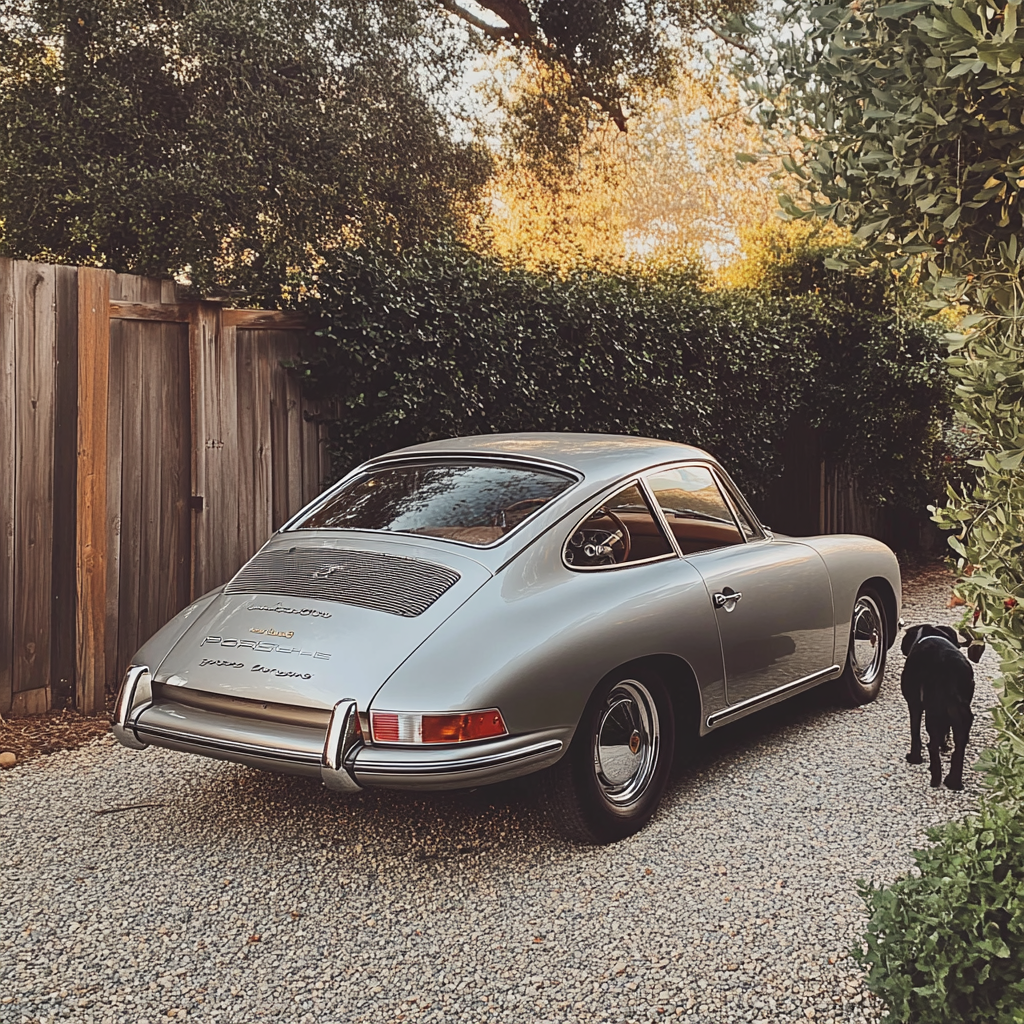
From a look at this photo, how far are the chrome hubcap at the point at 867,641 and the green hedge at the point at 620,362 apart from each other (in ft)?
5.18

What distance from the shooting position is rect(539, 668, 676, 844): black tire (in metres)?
3.82

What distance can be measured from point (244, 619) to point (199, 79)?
718 centimetres

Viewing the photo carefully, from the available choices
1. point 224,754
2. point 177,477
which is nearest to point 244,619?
point 224,754

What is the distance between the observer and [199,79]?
9.34 m

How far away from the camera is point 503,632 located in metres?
3.66

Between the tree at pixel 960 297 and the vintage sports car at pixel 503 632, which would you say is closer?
the tree at pixel 960 297

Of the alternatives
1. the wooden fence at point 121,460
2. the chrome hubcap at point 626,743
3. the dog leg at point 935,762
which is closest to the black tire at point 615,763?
the chrome hubcap at point 626,743

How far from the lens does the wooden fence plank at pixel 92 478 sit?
550 centimetres

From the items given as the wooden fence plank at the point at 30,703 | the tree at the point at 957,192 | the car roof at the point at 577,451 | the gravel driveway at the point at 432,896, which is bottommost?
the gravel driveway at the point at 432,896

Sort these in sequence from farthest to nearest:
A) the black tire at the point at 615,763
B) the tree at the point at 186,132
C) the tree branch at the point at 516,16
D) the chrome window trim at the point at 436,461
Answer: the tree branch at the point at 516,16
the tree at the point at 186,132
the chrome window trim at the point at 436,461
the black tire at the point at 615,763

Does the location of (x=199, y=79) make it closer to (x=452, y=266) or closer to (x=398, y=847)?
(x=452, y=266)

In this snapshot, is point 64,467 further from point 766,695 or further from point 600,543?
point 766,695

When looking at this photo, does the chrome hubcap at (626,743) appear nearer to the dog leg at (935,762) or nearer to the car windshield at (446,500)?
the car windshield at (446,500)

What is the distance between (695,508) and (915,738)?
1515 millimetres
